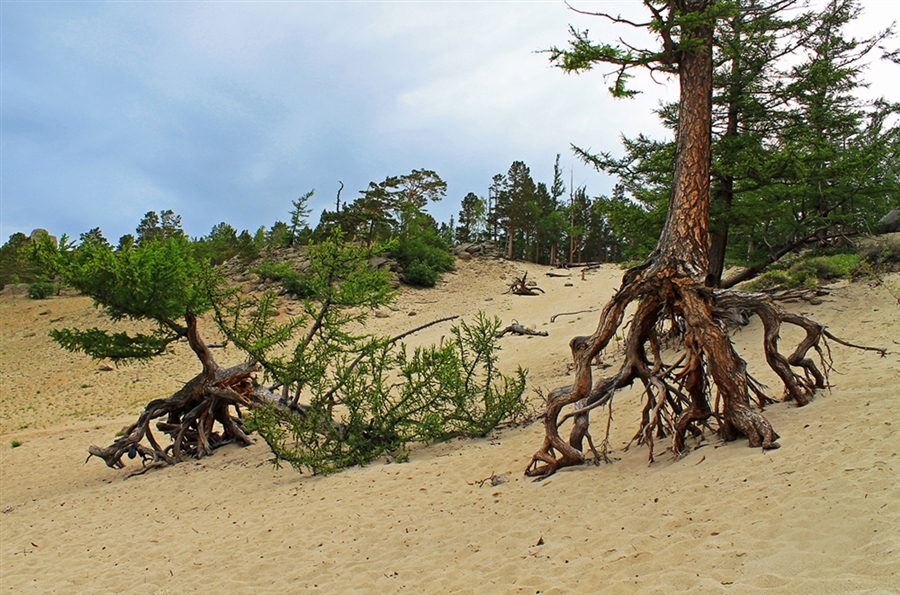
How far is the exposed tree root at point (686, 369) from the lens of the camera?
259 inches

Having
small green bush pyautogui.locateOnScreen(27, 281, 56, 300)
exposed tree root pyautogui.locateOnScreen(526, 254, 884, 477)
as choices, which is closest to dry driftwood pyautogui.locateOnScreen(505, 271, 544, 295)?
exposed tree root pyautogui.locateOnScreen(526, 254, 884, 477)

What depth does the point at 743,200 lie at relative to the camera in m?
14.6

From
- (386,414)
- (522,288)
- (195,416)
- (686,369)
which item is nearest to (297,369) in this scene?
(386,414)

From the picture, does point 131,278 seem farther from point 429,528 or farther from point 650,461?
point 650,461

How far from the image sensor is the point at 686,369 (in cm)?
697

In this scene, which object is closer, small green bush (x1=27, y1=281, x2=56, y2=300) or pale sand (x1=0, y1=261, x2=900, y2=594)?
pale sand (x1=0, y1=261, x2=900, y2=594)

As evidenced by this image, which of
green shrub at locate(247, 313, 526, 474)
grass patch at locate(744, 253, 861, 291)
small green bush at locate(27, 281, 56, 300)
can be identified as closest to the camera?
Result: green shrub at locate(247, 313, 526, 474)

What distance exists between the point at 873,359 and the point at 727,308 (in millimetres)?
4305

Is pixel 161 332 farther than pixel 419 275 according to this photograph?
No

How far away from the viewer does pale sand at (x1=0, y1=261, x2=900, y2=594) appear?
13.1 ft

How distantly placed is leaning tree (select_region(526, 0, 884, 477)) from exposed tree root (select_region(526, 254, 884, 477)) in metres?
0.01

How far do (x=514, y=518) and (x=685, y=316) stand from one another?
349 cm

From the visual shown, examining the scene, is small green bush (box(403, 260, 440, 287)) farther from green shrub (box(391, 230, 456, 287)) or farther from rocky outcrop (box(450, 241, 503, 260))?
rocky outcrop (box(450, 241, 503, 260))

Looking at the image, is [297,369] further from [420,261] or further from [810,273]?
[420,261]
